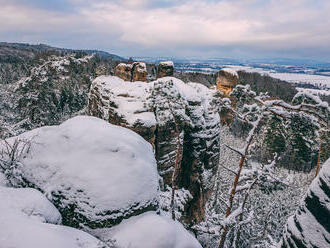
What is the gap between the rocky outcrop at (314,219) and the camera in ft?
12.8

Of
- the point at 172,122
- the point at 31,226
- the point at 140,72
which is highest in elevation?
the point at 140,72

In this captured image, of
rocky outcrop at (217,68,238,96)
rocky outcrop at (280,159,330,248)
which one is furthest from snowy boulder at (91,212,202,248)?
rocky outcrop at (217,68,238,96)

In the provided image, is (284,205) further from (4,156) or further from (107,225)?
(4,156)

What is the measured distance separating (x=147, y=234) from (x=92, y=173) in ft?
8.17

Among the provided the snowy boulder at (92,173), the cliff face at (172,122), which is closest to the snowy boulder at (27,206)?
the snowy boulder at (92,173)

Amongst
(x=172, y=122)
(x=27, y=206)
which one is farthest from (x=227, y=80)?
(x=27, y=206)

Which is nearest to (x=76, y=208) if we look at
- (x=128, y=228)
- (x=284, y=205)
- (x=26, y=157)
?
(x=128, y=228)

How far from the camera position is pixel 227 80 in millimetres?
41188

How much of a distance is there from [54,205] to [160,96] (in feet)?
34.5

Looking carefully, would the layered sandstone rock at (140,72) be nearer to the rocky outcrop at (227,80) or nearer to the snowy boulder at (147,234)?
the rocky outcrop at (227,80)

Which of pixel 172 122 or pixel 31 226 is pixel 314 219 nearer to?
pixel 31 226

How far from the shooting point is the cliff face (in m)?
14.5

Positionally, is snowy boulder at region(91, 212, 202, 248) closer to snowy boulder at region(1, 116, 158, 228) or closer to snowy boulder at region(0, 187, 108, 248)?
snowy boulder at region(1, 116, 158, 228)

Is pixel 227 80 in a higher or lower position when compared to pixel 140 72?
lower
